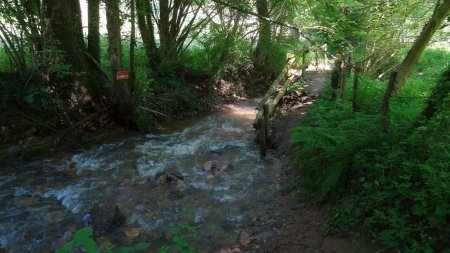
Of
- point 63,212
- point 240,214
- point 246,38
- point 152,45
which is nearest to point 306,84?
point 246,38

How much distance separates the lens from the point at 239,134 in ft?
32.7

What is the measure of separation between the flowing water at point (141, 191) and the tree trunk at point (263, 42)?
5926 millimetres

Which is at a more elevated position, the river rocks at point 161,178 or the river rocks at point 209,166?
the river rocks at point 209,166

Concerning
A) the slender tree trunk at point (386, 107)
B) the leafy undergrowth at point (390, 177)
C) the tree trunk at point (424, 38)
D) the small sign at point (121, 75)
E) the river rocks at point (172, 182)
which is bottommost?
the river rocks at point (172, 182)

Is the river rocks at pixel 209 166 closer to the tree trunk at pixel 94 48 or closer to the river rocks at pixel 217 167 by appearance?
the river rocks at pixel 217 167

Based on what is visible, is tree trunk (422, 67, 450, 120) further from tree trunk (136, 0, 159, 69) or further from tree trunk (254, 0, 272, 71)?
tree trunk (136, 0, 159, 69)

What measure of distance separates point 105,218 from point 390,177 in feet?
13.5

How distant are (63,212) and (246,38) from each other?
1153cm

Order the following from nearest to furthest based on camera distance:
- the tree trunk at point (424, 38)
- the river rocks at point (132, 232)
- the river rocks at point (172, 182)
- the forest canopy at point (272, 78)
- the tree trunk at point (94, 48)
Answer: the forest canopy at point (272, 78) < the river rocks at point (132, 232) < the tree trunk at point (424, 38) < the river rocks at point (172, 182) < the tree trunk at point (94, 48)

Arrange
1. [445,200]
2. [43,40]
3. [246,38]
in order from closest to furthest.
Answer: [445,200]
[43,40]
[246,38]

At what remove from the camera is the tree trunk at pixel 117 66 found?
28.2 ft

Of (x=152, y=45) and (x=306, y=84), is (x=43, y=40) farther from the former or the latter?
(x=306, y=84)

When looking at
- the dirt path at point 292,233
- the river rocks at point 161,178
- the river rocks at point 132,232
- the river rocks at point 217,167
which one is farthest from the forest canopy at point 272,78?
the river rocks at point 132,232

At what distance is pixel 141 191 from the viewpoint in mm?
6387
